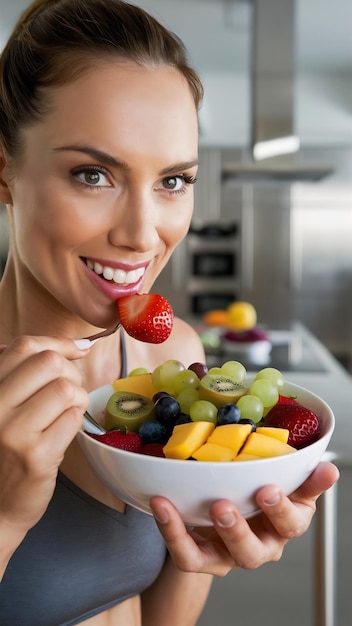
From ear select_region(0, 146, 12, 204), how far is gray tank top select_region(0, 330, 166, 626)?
0.46 metres

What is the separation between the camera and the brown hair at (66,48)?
88cm

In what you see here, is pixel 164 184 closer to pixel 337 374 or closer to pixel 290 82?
pixel 337 374

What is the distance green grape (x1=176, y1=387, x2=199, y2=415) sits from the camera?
0.86 meters

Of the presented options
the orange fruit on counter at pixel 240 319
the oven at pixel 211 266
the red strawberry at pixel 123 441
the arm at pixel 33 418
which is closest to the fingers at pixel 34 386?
the arm at pixel 33 418

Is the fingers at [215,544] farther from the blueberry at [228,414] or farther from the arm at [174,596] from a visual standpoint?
the arm at [174,596]

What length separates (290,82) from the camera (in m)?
3.09

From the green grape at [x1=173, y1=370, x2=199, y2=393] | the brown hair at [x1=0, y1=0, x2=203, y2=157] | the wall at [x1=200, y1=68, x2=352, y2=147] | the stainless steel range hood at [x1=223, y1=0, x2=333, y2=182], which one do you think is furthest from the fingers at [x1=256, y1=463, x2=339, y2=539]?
the wall at [x1=200, y1=68, x2=352, y2=147]

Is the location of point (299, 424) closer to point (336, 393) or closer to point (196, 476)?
point (196, 476)

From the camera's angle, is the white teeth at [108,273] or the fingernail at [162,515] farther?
the white teeth at [108,273]

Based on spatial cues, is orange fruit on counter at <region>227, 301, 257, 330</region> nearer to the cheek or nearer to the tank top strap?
the tank top strap

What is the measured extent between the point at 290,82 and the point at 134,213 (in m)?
2.55

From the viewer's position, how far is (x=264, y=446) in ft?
2.30

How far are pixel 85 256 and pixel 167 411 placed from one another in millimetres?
247

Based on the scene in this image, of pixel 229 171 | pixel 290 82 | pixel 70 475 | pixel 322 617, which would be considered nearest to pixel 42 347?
pixel 70 475
